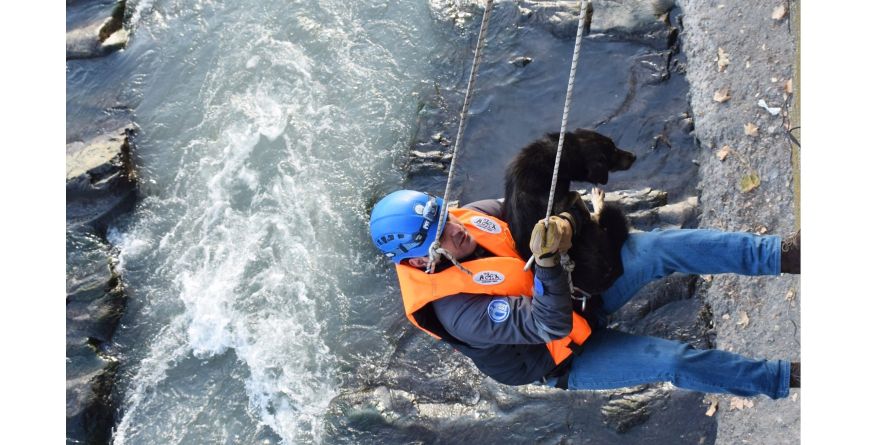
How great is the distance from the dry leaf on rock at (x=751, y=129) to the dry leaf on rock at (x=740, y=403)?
1.94 metres

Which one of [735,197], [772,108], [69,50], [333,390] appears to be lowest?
[333,390]

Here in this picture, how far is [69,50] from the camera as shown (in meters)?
7.66

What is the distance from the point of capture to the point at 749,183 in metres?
4.93

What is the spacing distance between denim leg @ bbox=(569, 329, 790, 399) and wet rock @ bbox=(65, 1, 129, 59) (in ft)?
22.0

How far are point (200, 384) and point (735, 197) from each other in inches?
194

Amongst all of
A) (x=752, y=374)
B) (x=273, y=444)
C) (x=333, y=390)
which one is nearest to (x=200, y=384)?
(x=273, y=444)

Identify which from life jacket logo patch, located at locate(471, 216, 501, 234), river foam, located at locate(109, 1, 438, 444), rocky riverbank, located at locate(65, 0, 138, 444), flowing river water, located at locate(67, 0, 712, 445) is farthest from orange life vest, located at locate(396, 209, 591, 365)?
rocky riverbank, located at locate(65, 0, 138, 444)

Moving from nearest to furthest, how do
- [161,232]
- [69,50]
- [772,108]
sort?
[772,108]
[161,232]
[69,50]

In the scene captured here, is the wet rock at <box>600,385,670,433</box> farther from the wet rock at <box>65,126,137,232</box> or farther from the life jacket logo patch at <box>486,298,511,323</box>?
the wet rock at <box>65,126,137,232</box>

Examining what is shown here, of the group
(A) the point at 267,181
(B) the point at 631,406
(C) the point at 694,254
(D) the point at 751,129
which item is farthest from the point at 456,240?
(A) the point at 267,181

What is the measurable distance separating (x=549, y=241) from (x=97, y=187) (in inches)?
223

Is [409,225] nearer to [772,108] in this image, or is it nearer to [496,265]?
[496,265]

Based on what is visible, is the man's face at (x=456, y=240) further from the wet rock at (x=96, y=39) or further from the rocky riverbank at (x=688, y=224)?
the wet rock at (x=96, y=39)

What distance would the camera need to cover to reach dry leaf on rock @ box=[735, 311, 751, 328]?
185 inches
